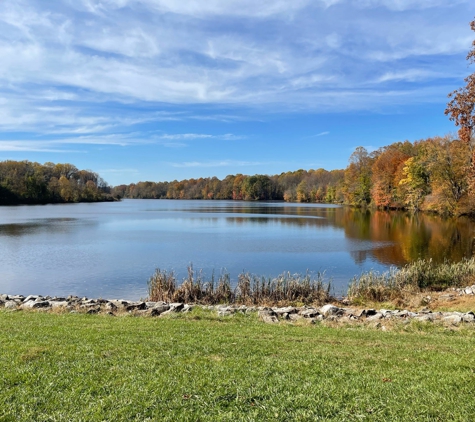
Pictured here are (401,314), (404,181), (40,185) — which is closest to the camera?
(401,314)

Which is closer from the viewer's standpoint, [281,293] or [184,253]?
[281,293]

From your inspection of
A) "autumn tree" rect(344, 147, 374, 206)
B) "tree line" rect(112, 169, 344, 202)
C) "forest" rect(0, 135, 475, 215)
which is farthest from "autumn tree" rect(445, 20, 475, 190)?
"tree line" rect(112, 169, 344, 202)

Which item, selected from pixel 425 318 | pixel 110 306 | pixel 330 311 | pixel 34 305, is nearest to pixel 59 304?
pixel 34 305

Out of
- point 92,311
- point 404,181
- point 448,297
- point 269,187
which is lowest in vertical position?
point 448,297

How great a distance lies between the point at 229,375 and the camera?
18.0ft

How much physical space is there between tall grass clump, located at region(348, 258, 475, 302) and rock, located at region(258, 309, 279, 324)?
5.15 meters

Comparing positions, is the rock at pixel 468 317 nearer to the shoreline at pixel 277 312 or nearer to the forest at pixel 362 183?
the shoreline at pixel 277 312

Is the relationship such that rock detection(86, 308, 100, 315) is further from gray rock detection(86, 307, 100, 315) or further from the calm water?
the calm water

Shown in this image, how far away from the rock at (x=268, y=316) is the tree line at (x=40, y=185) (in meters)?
98.3

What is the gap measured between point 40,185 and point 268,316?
348 feet

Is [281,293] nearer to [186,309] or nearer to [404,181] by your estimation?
[186,309]

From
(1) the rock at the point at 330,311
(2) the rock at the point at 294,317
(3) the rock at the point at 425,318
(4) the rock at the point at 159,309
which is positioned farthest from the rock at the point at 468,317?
(4) the rock at the point at 159,309

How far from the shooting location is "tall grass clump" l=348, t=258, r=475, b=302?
1516 centimetres

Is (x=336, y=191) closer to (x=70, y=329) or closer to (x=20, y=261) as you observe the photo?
(x=20, y=261)
